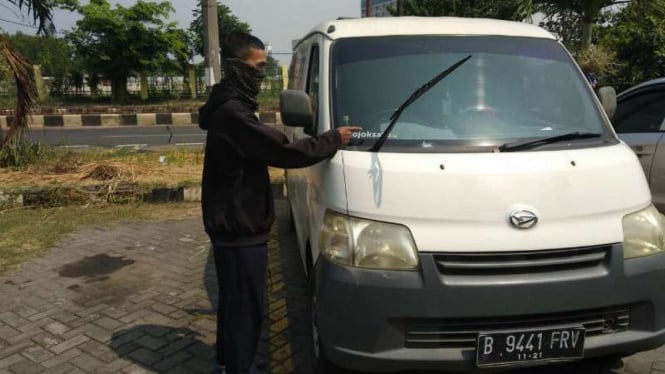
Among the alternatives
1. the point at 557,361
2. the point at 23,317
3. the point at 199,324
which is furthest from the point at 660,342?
the point at 23,317

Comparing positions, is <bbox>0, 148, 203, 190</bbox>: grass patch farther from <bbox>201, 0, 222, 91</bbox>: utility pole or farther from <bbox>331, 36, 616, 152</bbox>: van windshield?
<bbox>331, 36, 616, 152</bbox>: van windshield

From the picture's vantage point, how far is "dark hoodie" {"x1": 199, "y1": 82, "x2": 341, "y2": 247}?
2.65 meters

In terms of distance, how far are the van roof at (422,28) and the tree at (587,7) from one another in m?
11.3

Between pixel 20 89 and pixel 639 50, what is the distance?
52.0 ft

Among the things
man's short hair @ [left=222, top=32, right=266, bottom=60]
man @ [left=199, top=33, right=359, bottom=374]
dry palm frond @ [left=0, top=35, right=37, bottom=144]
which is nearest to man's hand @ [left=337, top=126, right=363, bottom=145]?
man @ [left=199, top=33, right=359, bottom=374]

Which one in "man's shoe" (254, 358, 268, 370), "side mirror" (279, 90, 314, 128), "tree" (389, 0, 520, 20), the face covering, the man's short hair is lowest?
"man's shoe" (254, 358, 268, 370)

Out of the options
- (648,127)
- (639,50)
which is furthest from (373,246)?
(639,50)

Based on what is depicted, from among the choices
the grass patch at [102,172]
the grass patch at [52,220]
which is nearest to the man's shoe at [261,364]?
the grass patch at [52,220]

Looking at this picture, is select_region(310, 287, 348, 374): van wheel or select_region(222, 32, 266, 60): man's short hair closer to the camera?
select_region(222, 32, 266, 60): man's short hair

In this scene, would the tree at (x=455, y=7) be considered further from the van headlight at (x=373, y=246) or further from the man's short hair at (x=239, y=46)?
the van headlight at (x=373, y=246)

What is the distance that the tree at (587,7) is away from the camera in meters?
12.9

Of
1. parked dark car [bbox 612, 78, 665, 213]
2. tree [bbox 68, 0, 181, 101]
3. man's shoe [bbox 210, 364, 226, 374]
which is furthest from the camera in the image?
tree [bbox 68, 0, 181, 101]

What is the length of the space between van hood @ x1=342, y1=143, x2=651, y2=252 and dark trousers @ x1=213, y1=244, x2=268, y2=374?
0.60 meters

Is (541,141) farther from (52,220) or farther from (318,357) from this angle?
(52,220)
